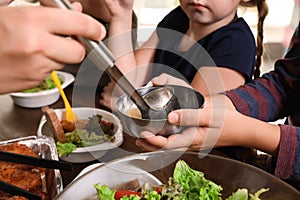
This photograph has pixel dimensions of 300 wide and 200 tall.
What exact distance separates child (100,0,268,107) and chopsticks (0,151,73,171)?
0.43 meters

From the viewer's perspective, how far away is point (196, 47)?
147 centimetres

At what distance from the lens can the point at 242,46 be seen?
137 centimetres

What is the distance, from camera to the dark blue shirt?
1.35 metres

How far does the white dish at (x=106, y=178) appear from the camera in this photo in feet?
2.30

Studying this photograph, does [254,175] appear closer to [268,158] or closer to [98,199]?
[98,199]

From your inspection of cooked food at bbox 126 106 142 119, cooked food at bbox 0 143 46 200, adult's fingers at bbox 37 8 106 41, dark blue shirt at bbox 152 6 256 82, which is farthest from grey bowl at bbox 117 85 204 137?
dark blue shirt at bbox 152 6 256 82

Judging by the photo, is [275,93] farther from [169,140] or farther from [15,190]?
[15,190]

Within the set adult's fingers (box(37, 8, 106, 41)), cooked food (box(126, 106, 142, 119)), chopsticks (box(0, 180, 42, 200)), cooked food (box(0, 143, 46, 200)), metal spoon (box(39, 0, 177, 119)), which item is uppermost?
adult's fingers (box(37, 8, 106, 41))

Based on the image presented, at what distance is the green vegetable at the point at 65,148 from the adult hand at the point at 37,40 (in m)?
0.45

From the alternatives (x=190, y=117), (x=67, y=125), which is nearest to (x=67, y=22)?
(x=190, y=117)

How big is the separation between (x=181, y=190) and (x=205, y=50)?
2.69 feet

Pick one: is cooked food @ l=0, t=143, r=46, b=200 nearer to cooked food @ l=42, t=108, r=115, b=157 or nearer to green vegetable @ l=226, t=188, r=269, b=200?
cooked food @ l=42, t=108, r=115, b=157

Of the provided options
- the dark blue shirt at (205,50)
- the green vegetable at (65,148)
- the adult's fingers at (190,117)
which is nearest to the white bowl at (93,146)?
the green vegetable at (65,148)

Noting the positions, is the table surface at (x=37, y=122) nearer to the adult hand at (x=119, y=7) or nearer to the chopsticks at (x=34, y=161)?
the chopsticks at (x=34, y=161)
